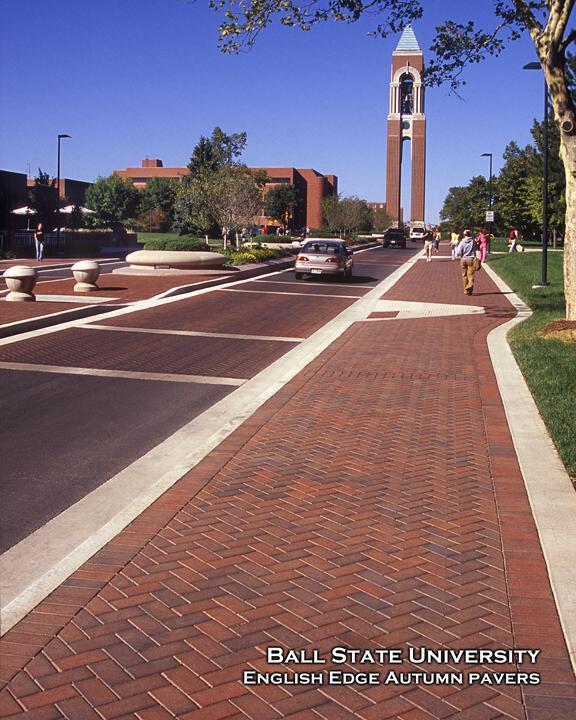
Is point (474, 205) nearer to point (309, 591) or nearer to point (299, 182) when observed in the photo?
point (299, 182)

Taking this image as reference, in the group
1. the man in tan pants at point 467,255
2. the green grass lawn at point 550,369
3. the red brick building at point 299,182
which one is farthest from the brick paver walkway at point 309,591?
the red brick building at point 299,182

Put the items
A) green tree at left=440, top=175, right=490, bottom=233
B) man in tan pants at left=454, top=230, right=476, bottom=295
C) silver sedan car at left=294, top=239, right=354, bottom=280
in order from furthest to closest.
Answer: green tree at left=440, top=175, right=490, bottom=233 < silver sedan car at left=294, top=239, right=354, bottom=280 < man in tan pants at left=454, top=230, right=476, bottom=295

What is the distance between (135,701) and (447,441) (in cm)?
494

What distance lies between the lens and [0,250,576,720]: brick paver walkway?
3672 mm

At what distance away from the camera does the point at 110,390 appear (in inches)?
416

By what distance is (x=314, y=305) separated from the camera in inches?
878

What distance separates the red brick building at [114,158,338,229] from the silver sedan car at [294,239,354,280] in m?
101

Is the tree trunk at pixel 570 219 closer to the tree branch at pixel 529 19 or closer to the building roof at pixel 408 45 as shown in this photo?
the tree branch at pixel 529 19

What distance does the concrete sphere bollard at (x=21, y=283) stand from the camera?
1903 centimetres

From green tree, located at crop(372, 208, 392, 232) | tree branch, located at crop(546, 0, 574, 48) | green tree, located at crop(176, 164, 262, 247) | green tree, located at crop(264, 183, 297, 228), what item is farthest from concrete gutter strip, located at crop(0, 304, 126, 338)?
green tree, located at crop(372, 208, 392, 232)

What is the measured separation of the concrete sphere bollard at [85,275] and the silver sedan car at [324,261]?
9.47 meters

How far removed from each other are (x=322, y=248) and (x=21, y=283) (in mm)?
14699

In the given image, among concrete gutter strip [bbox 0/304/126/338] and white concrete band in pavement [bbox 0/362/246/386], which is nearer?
white concrete band in pavement [bbox 0/362/246/386]

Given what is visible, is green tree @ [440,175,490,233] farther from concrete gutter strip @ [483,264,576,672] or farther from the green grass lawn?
concrete gutter strip @ [483,264,576,672]
